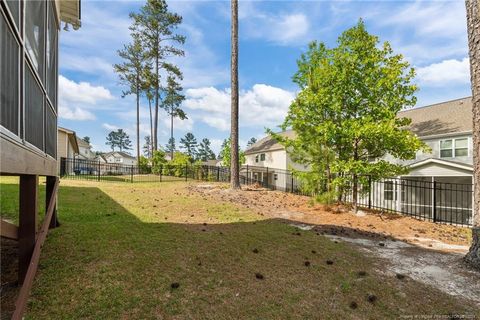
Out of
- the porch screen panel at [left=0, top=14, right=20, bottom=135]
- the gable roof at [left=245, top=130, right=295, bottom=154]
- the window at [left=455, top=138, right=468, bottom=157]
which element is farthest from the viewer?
the gable roof at [left=245, top=130, right=295, bottom=154]

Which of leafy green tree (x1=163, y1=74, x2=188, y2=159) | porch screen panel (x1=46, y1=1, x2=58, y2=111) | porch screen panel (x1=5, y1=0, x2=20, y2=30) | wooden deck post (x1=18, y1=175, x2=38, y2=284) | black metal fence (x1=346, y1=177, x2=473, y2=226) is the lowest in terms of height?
black metal fence (x1=346, y1=177, x2=473, y2=226)

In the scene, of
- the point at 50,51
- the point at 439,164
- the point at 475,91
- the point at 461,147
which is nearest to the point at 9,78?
the point at 50,51

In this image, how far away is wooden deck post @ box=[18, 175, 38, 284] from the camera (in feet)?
9.74

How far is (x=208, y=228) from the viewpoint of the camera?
581cm

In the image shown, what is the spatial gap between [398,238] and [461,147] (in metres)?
13.9

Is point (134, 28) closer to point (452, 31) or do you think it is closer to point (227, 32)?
point (227, 32)

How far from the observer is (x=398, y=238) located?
20.9 ft

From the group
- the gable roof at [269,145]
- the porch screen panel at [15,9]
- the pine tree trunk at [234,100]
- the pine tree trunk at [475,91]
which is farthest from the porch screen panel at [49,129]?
the gable roof at [269,145]

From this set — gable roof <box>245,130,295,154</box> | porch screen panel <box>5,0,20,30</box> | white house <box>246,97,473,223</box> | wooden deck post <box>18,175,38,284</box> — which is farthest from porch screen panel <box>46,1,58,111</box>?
gable roof <box>245,130,295,154</box>

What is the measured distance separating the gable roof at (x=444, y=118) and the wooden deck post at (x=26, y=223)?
2001 centimetres

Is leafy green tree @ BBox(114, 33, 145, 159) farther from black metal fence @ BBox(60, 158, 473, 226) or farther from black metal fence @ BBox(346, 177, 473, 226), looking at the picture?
black metal fence @ BBox(346, 177, 473, 226)

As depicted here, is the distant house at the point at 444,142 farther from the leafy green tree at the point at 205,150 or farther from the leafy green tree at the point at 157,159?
the leafy green tree at the point at 205,150

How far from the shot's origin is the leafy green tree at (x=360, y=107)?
29.1 ft

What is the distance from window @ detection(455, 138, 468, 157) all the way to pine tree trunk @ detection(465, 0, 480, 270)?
47.6 ft
